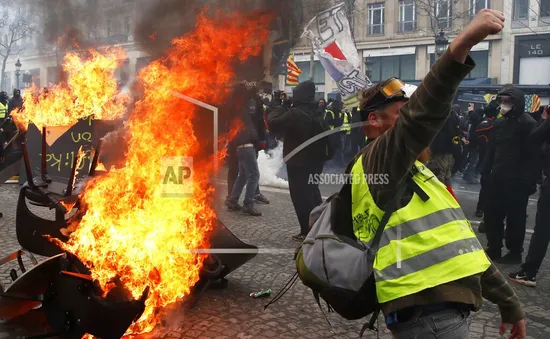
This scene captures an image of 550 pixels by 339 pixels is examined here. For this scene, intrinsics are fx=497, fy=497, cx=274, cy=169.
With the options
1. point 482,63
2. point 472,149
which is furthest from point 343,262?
point 482,63

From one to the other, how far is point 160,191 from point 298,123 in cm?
307

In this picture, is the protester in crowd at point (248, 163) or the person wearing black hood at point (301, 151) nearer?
the person wearing black hood at point (301, 151)

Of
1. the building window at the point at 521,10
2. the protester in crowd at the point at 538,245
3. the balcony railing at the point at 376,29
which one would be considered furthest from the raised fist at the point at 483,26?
the balcony railing at the point at 376,29

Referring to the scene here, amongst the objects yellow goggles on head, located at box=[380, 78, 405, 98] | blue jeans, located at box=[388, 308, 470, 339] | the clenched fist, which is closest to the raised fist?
the clenched fist

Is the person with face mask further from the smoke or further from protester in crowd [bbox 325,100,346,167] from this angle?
protester in crowd [bbox 325,100,346,167]

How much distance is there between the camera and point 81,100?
14.7 feet

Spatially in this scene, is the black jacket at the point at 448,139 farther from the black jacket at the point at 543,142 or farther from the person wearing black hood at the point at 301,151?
the person wearing black hood at the point at 301,151

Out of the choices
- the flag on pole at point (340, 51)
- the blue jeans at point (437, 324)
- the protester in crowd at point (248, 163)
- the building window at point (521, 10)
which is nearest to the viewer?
the blue jeans at point (437, 324)

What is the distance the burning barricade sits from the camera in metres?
3.16

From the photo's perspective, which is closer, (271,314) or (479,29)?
(479,29)

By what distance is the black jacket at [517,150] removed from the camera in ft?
18.8

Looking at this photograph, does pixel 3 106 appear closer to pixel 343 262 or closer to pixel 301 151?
pixel 301 151

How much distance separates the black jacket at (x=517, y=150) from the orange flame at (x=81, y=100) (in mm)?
4292

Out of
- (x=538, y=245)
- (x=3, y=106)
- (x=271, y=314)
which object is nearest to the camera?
(x=271, y=314)
